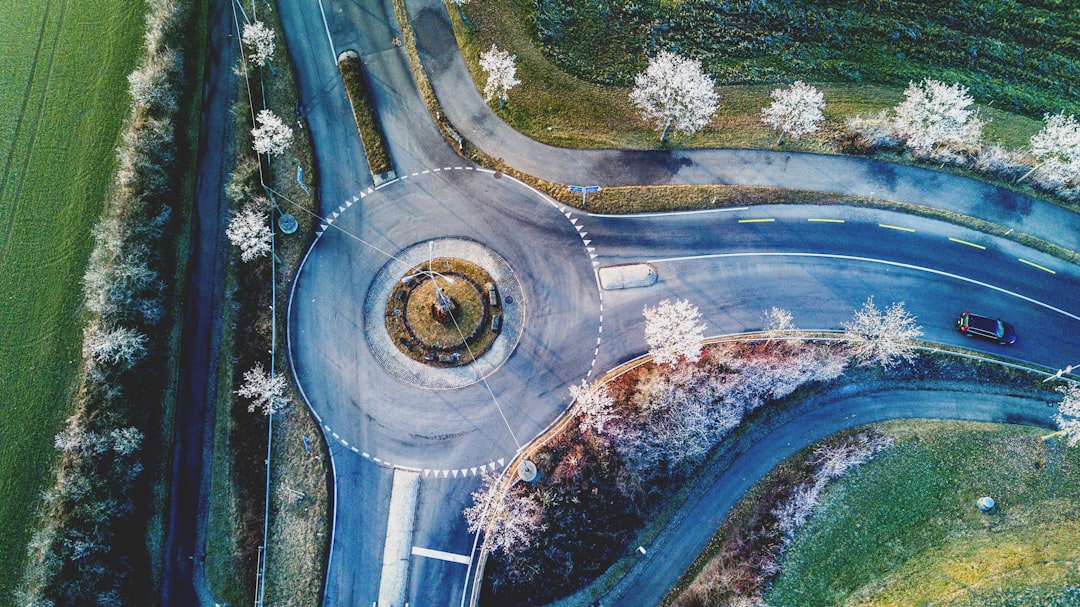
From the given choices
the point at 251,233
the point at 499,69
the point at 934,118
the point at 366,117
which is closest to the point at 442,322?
the point at 251,233

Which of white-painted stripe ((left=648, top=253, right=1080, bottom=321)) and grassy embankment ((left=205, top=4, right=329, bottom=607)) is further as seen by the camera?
white-painted stripe ((left=648, top=253, right=1080, bottom=321))

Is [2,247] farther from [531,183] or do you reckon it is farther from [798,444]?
[798,444]

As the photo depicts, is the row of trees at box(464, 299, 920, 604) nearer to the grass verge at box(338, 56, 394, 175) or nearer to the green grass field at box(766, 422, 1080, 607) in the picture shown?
the green grass field at box(766, 422, 1080, 607)

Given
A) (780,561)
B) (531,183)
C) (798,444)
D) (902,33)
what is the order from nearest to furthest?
(780,561), (798,444), (531,183), (902,33)

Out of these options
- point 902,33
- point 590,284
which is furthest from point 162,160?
point 902,33

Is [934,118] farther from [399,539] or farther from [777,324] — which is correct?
[399,539]

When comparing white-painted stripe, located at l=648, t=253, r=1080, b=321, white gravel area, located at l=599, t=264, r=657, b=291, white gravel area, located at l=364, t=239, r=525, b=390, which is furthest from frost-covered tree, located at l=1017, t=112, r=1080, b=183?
white gravel area, located at l=364, t=239, r=525, b=390
